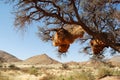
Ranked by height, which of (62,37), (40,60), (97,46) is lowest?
(40,60)

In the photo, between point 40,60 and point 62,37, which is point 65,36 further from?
point 40,60

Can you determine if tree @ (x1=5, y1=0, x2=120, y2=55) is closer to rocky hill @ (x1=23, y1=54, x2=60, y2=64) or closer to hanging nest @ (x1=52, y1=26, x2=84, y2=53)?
hanging nest @ (x1=52, y1=26, x2=84, y2=53)

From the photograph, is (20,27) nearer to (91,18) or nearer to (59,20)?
(59,20)

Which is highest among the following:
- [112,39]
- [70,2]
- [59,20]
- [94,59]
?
[70,2]

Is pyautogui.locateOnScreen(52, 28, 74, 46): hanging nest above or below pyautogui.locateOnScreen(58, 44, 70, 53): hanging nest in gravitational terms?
above

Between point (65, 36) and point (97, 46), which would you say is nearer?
point (65, 36)

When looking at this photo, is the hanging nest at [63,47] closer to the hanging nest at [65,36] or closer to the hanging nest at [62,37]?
the hanging nest at [65,36]

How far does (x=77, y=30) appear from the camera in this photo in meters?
23.8

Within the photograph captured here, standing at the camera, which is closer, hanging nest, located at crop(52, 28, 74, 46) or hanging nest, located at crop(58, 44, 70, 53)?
hanging nest, located at crop(52, 28, 74, 46)

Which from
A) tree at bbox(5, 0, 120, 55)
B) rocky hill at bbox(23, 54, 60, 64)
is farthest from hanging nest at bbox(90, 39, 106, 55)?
rocky hill at bbox(23, 54, 60, 64)

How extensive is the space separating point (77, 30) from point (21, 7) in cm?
519

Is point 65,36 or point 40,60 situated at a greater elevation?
point 65,36

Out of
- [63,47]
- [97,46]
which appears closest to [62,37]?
[63,47]

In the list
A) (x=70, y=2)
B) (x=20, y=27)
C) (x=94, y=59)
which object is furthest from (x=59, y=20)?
(x=94, y=59)
